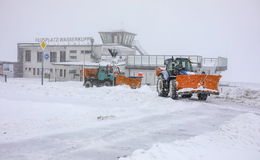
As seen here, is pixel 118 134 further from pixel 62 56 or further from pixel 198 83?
pixel 62 56

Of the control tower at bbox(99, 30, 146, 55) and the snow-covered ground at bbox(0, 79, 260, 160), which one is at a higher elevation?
the control tower at bbox(99, 30, 146, 55)

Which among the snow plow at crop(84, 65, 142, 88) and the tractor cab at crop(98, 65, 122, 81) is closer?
the snow plow at crop(84, 65, 142, 88)

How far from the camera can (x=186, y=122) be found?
322 inches

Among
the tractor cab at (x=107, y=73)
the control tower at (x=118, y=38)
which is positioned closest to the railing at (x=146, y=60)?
the control tower at (x=118, y=38)

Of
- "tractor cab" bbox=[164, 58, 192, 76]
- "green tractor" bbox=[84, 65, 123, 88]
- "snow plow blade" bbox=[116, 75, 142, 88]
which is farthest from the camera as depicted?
"green tractor" bbox=[84, 65, 123, 88]

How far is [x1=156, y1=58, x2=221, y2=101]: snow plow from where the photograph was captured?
13836 millimetres

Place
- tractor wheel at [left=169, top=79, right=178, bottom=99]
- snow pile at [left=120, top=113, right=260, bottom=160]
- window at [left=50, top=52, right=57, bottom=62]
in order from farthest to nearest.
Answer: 1. window at [left=50, top=52, right=57, bottom=62]
2. tractor wheel at [left=169, top=79, right=178, bottom=99]
3. snow pile at [left=120, top=113, right=260, bottom=160]

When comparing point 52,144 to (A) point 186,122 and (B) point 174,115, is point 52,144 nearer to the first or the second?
(A) point 186,122

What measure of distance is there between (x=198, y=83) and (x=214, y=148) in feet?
29.2

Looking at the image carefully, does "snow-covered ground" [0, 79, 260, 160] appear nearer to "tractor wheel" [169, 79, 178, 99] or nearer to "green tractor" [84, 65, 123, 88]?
"tractor wheel" [169, 79, 178, 99]

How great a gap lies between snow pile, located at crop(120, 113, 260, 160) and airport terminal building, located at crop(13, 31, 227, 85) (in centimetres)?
3092

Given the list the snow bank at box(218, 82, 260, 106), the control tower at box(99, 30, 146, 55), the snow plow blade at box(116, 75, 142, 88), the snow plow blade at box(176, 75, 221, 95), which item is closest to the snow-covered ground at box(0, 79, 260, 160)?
the snow plow blade at box(176, 75, 221, 95)

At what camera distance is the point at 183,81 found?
552 inches

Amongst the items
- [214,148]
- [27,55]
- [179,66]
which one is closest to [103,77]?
[179,66]
